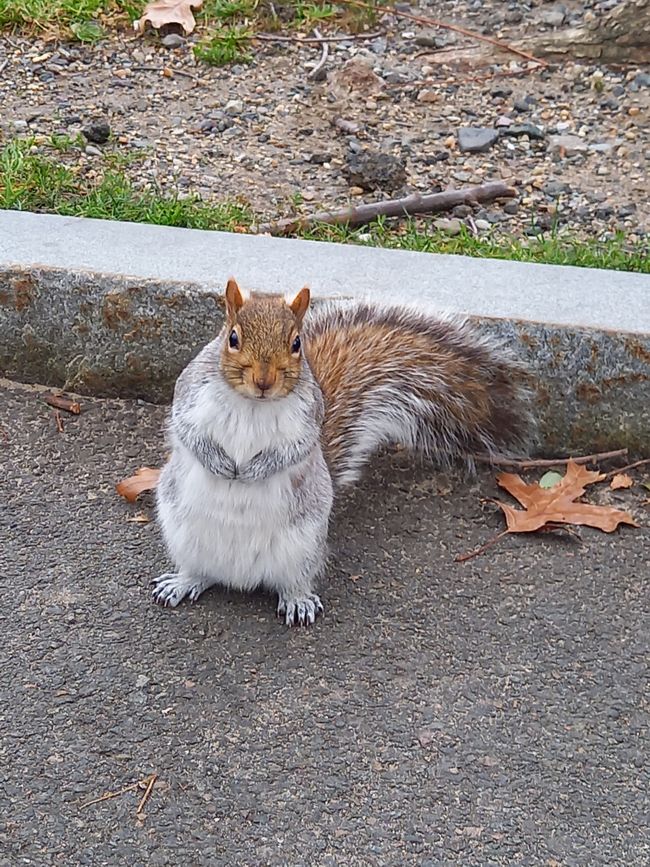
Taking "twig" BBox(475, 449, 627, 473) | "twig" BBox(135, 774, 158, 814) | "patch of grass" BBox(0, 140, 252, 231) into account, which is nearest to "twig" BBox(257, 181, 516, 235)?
"patch of grass" BBox(0, 140, 252, 231)

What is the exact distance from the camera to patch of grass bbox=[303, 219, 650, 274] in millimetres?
2838

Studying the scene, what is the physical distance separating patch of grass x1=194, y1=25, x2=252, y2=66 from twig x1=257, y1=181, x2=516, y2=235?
101 cm

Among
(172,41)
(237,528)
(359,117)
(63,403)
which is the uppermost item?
(172,41)

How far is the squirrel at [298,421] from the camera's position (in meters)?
1.83

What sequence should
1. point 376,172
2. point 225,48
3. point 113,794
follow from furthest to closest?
point 225,48 < point 376,172 < point 113,794

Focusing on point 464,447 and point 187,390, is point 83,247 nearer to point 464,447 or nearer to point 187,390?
point 187,390

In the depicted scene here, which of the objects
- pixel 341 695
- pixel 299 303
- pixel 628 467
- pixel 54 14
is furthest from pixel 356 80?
pixel 341 695

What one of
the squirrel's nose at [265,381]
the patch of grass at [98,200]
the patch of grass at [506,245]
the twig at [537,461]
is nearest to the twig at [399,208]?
the patch of grass at [506,245]

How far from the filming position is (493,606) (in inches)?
82.7

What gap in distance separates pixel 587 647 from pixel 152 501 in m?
0.88

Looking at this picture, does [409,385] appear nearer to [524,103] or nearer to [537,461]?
[537,461]

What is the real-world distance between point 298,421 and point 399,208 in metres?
1.37

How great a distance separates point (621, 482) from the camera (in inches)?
93.6

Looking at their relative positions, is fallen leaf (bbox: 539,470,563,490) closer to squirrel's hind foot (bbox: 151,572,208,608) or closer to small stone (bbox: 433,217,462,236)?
squirrel's hind foot (bbox: 151,572,208,608)
